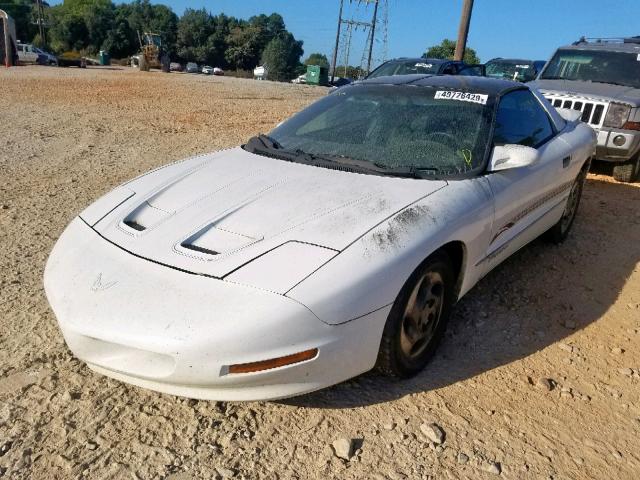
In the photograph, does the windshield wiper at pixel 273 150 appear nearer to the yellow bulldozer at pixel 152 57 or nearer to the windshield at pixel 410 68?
the windshield at pixel 410 68

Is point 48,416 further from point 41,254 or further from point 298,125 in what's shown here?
point 298,125

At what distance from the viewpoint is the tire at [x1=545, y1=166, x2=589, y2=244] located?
431 centimetres

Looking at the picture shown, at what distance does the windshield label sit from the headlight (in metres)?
3.99

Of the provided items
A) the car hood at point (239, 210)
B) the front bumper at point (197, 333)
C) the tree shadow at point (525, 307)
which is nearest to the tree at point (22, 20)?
the car hood at point (239, 210)

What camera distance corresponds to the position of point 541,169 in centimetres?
343

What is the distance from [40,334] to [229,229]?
1222 millimetres

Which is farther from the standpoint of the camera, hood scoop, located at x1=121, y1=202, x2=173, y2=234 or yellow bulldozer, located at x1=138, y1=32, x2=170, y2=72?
yellow bulldozer, located at x1=138, y1=32, x2=170, y2=72

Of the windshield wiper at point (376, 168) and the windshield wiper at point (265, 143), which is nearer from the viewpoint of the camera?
the windshield wiper at point (376, 168)

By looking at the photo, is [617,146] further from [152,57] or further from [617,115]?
[152,57]

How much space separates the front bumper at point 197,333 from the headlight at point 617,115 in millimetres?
5619

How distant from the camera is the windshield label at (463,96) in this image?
331 centimetres

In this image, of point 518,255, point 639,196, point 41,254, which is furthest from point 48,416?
point 639,196

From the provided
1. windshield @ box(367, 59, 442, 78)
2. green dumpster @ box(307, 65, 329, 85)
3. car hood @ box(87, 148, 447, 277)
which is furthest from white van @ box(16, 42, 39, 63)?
car hood @ box(87, 148, 447, 277)

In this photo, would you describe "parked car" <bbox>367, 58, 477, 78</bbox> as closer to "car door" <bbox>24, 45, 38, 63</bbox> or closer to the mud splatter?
the mud splatter
